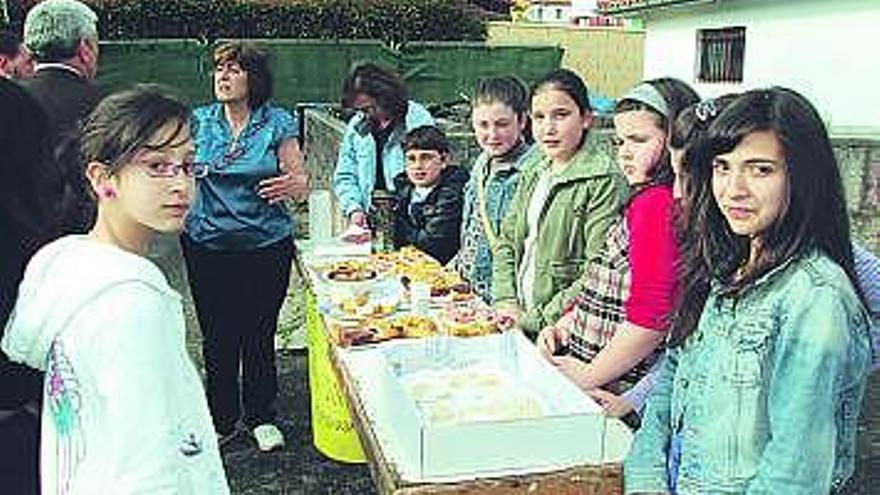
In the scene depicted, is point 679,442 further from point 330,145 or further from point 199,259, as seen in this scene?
point 330,145

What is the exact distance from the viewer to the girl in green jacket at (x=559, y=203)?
269cm

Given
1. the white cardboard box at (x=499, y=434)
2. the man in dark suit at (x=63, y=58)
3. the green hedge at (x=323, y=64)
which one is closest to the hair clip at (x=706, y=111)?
the white cardboard box at (x=499, y=434)

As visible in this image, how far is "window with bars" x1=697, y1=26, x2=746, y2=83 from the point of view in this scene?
12.7 m

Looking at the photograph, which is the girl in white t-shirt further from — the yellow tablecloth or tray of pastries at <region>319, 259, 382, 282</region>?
the yellow tablecloth

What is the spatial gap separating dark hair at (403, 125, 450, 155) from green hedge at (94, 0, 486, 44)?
47.8 ft

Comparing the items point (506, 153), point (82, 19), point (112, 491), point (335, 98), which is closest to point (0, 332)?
point (112, 491)

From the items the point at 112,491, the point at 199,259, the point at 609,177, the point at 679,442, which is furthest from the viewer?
the point at 199,259

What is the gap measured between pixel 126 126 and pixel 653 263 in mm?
1225

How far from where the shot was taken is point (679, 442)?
1898mm

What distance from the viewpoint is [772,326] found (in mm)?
1688

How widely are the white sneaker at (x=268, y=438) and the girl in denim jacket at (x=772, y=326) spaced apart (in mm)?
2533

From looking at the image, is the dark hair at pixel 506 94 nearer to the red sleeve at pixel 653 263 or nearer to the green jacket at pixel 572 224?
the green jacket at pixel 572 224

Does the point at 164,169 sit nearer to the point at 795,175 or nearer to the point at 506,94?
the point at 795,175

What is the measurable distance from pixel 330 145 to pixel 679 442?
5644 millimetres
